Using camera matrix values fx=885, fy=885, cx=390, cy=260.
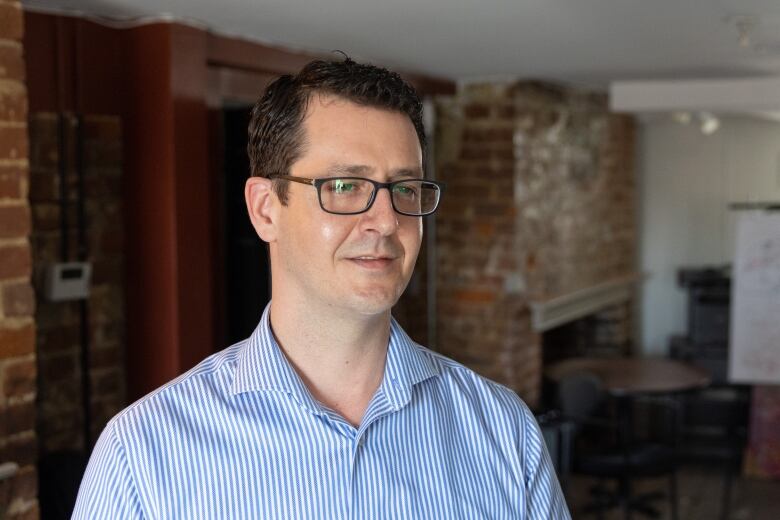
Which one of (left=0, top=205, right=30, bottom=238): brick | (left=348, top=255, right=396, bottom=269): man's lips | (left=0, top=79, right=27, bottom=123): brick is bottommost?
(left=348, top=255, right=396, bottom=269): man's lips

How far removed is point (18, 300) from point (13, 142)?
1.26ft

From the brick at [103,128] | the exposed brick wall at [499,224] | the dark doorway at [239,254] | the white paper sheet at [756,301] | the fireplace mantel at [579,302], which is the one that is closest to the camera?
the brick at [103,128]

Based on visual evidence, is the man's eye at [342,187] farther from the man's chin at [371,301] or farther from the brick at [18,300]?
the brick at [18,300]

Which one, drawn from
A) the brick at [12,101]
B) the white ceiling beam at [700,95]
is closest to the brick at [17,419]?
the brick at [12,101]

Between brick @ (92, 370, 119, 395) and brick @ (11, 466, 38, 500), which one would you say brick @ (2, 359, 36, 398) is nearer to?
brick @ (11, 466, 38, 500)

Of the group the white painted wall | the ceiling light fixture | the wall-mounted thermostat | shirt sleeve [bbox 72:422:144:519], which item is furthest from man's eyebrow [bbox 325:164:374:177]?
the white painted wall

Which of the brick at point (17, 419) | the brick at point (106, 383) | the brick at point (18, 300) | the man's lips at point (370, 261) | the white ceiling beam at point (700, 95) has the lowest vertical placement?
the brick at point (106, 383)

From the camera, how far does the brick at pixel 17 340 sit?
7.02ft

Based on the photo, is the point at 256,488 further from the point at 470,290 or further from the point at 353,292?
the point at 470,290

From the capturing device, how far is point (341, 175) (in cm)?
117

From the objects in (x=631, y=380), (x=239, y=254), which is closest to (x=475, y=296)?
(x=631, y=380)

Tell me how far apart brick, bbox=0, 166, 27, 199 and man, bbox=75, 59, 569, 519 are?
1.07 meters

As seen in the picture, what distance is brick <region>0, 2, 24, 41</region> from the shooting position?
2123mm

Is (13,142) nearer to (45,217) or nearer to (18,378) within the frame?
(18,378)
